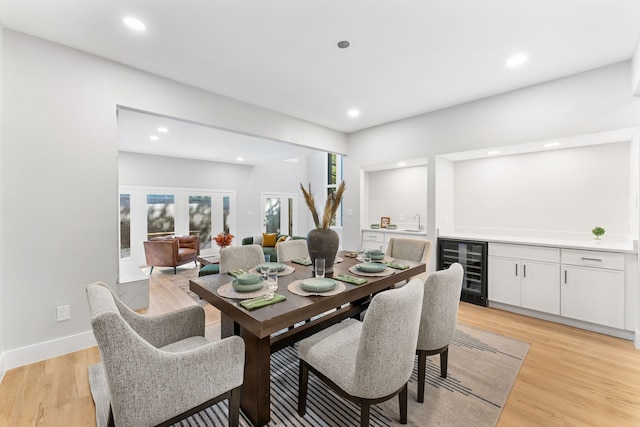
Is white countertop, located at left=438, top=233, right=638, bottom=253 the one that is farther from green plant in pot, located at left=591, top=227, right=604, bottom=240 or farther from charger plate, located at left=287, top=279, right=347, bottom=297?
charger plate, located at left=287, top=279, right=347, bottom=297

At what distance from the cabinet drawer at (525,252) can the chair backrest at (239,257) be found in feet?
9.41

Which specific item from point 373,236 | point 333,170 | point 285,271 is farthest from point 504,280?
point 333,170

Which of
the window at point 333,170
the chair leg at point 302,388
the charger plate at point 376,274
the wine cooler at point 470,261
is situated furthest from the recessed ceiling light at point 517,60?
the window at point 333,170

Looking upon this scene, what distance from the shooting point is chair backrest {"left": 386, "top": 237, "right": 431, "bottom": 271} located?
308cm

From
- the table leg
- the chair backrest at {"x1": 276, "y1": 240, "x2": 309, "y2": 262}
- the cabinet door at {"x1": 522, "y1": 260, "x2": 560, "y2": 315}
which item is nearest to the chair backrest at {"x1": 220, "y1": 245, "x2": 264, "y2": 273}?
the chair backrest at {"x1": 276, "y1": 240, "x2": 309, "y2": 262}

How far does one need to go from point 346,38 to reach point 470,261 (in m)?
3.10

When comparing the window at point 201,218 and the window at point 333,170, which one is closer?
the window at point 201,218

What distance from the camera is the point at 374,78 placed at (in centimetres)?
304

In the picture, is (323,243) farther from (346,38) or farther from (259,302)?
(346,38)

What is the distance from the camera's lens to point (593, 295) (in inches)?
111

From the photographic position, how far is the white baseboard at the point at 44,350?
2221 millimetres

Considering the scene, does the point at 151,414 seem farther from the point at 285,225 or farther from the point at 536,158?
A: the point at 285,225

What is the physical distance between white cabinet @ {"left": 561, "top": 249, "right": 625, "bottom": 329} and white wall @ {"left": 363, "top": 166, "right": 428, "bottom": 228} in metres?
2.05

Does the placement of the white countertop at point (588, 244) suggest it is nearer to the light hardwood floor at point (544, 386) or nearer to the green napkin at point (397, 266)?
the light hardwood floor at point (544, 386)
